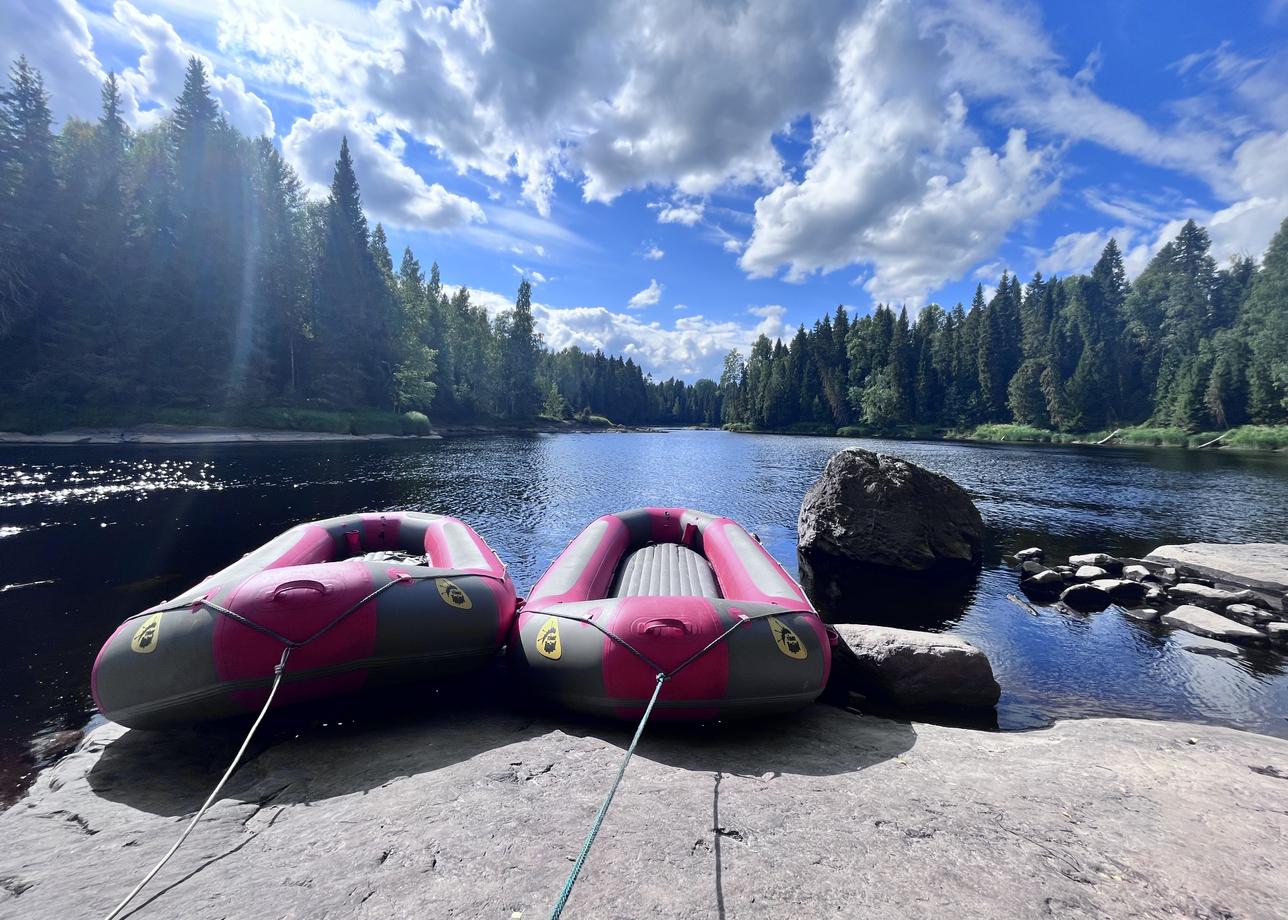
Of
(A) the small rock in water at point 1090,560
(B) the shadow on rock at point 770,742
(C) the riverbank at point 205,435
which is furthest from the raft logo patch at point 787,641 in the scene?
(C) the riverbank at point 205,435

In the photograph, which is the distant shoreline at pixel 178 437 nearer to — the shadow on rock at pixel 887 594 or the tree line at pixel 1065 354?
the shadow on rock at pixel 887 594

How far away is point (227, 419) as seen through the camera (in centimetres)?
3800

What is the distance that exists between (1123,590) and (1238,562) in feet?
8.85

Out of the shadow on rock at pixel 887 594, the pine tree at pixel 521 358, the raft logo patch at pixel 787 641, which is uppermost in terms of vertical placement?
the pine tree at pixel 521 358

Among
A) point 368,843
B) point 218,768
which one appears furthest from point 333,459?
point 368,843

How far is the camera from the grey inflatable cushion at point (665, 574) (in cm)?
693

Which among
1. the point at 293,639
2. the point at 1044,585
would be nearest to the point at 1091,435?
the point at 1044,585

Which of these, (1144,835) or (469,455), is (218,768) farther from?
(469,455)

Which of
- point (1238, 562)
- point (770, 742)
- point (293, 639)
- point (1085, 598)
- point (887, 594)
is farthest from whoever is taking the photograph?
point (887, 594)

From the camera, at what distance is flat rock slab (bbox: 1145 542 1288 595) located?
8.95 m

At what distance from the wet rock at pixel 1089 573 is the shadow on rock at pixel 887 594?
5.62ft

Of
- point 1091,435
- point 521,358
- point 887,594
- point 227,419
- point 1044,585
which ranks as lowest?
point 887,594

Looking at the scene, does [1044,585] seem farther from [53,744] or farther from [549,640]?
[53,744]

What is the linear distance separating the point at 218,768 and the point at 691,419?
445ft
